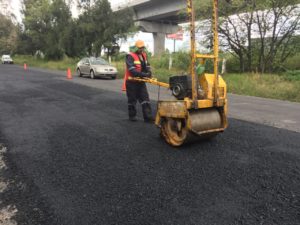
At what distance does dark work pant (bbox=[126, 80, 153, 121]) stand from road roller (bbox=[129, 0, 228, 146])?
1694 mm

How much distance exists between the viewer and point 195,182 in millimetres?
3486

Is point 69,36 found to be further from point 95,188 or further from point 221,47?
point 95,188

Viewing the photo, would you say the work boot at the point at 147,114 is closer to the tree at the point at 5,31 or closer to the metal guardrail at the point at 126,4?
the metal guardrail at the point at 126,4

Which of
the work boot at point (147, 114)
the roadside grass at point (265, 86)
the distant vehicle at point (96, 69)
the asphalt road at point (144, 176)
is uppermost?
the distant vehicle at point (96, 69)

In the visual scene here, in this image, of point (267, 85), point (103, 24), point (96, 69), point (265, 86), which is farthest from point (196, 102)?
point (103, 24)

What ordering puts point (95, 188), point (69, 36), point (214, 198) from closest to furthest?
point (214, 198) → point (95, 188) → point (69, 36)

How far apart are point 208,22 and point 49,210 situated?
581 inches

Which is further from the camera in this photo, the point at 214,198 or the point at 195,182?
the point at 195,182

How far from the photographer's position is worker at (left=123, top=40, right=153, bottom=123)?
603 centimetres

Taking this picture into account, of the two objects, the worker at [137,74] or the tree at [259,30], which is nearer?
the worker at [137,74]

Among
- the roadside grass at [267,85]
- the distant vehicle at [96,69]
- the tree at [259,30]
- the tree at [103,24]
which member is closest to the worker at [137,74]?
the roadside grass at [267,85]

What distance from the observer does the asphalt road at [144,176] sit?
2822 millimetres

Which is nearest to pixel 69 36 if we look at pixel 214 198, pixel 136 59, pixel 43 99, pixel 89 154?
pixel 43 99

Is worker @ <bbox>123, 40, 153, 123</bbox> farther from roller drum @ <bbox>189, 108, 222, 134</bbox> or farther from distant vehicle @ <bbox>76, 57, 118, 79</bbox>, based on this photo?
distant vehicle @ <bbox>76, 57, 118, 79</bbox>
